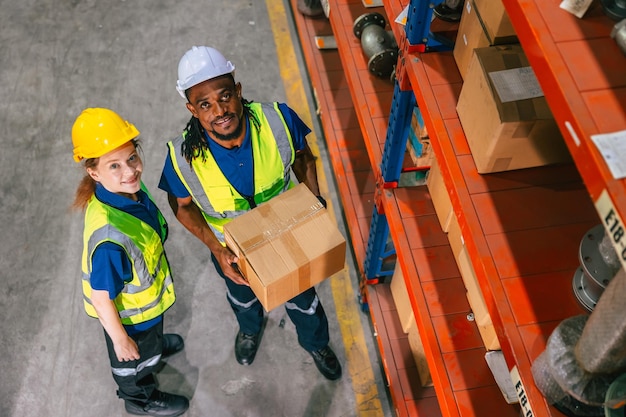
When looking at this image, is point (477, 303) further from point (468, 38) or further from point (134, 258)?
point (134, 258)

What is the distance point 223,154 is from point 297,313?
1.39 metres

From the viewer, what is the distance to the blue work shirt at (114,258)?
10.6 ft

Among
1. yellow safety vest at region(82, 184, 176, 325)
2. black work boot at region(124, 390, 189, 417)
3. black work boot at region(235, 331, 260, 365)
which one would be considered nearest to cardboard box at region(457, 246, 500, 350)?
yellow safety vest at region(82, 184, 176, 325)

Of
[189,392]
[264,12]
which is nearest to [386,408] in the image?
[189,392]

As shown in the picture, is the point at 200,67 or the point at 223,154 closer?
the point at 200,67

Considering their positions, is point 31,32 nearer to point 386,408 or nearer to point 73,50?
point 73,50

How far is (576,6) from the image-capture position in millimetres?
2162

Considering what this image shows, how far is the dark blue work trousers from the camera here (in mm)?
4219

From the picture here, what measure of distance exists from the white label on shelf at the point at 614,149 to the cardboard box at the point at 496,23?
111 centimetres

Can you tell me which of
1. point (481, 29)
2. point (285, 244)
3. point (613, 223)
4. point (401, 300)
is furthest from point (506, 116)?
point (401, 300)

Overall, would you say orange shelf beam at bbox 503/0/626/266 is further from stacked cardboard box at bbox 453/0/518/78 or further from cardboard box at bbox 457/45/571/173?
stacked cardboard box at bbox 453/0/518/78

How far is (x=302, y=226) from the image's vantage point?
3.44 m

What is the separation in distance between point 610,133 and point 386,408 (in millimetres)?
3368

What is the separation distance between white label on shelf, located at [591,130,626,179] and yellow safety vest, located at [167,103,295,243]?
2.20m
